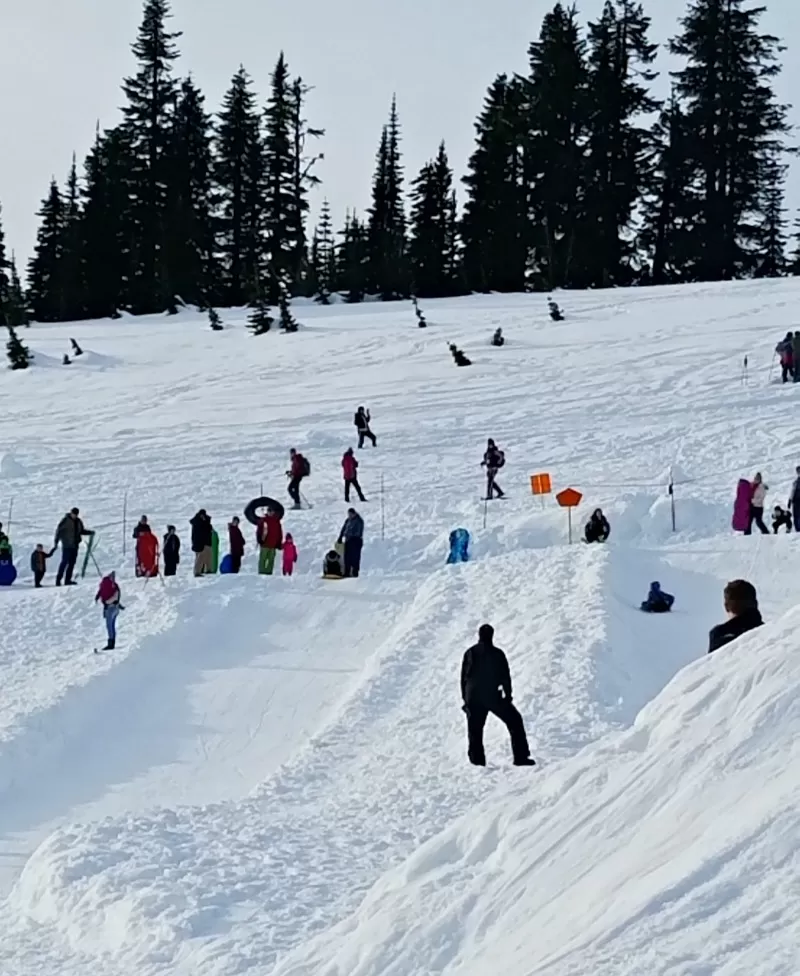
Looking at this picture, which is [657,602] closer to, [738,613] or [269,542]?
[269,542]

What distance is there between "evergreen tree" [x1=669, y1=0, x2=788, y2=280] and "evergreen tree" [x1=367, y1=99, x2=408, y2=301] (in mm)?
12359

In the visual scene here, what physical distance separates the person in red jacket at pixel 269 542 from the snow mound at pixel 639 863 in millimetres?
13528

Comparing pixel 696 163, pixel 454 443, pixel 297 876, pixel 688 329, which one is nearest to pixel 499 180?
pixel 696 163

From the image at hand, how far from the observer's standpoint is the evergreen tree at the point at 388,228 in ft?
176

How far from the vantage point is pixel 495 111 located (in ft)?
186

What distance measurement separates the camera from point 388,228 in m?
60.0

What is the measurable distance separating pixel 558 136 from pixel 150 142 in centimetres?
1873

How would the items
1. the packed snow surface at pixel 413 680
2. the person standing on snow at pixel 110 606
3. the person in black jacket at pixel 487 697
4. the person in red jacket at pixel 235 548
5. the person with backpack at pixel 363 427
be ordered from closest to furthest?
the packed snow surface at pixel 413 680, the person in black jacket at pixel 487 697, the person standing on snow at pixel 110 606, the person in red jacket at pixel 235 548, the person with backpack at pixel 363 427

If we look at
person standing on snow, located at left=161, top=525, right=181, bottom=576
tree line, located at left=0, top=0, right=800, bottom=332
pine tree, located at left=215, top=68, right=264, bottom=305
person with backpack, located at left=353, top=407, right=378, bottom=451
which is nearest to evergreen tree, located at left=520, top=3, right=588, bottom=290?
tree line, located at left=0, top=0, right=800, bottom=332

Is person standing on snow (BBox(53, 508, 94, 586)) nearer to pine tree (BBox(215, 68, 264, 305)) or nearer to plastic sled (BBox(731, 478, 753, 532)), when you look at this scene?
plastic sled (BBox(731, 478, 753, 532))

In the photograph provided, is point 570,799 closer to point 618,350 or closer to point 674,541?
point 674,541

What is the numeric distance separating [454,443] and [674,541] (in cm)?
781

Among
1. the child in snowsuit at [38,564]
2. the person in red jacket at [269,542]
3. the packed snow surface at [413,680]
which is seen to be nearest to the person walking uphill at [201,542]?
the person in red jacket at [269,542]

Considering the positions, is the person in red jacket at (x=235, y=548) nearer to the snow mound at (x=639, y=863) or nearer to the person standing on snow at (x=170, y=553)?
the person standing on snow at (x=170, y=553)
